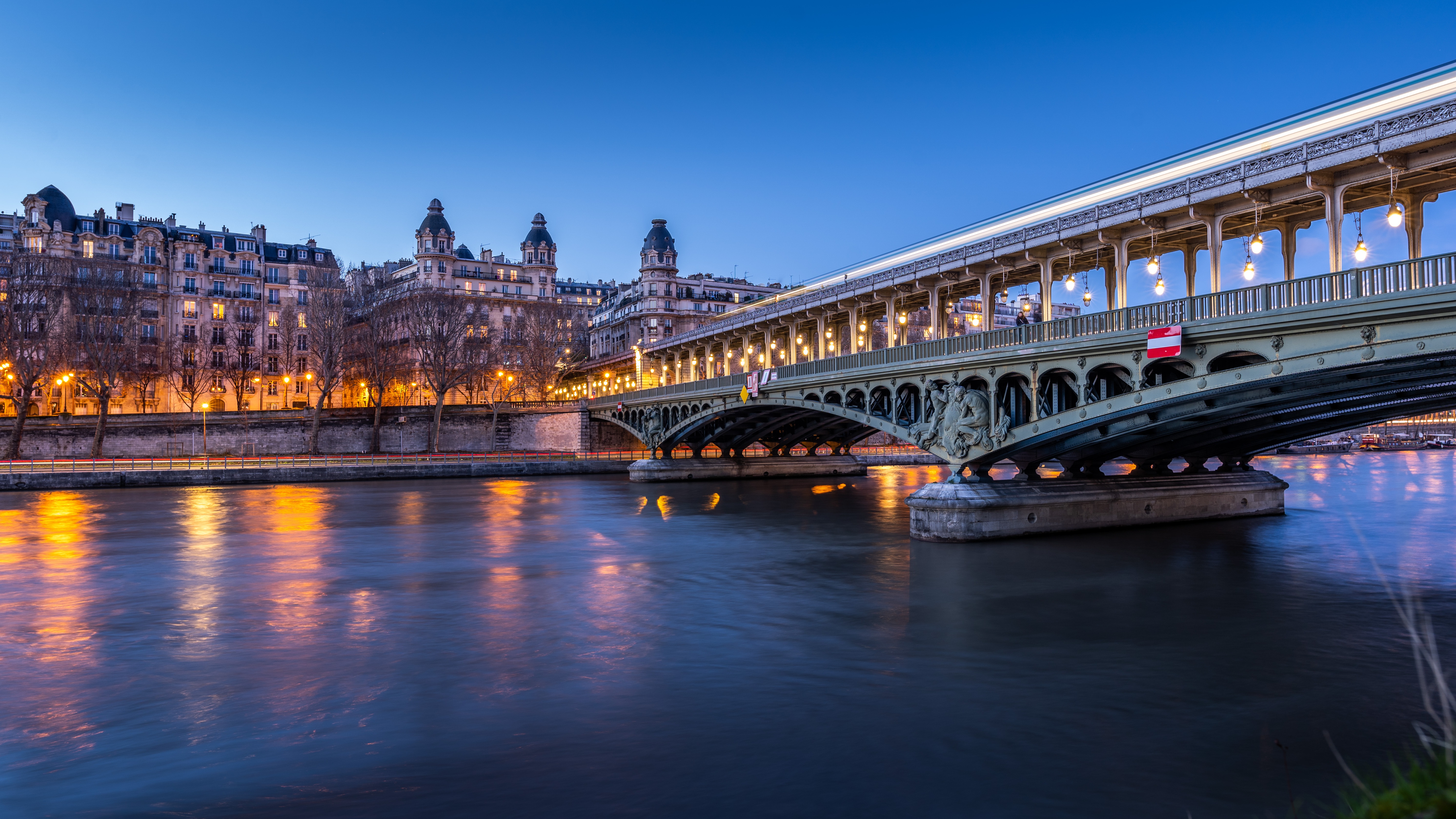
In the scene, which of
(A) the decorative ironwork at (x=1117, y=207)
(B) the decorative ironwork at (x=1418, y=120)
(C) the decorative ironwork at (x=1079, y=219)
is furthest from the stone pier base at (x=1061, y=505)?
(B) the decorative ironwork at (x=1418, y=120)

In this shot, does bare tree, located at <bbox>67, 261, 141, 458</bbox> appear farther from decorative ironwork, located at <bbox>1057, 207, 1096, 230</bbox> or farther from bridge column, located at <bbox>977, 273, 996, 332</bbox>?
decorative ironwork, located at <bbox>1057, 207, 1096, 230</bbox>

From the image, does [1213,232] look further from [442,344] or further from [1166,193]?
[442,344]

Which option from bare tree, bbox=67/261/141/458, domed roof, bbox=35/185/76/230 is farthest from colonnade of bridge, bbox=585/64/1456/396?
domed roof, bbox=35/185/76/230

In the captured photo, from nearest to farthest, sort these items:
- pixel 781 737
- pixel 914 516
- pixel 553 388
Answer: pixel 781 737 → pixel 914 516 → pixel 553 388

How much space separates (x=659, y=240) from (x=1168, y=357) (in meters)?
117

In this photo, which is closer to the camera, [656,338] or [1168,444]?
[1168,444]

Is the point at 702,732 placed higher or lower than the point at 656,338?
lower

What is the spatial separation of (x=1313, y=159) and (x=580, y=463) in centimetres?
6320

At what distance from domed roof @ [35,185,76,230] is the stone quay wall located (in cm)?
3632

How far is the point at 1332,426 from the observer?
110 ft

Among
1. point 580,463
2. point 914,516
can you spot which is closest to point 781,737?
point 914,516

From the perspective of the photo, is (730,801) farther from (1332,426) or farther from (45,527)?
(45,527)

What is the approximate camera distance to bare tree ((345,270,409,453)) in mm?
84188

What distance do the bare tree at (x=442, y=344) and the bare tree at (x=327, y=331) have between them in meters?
6.78
